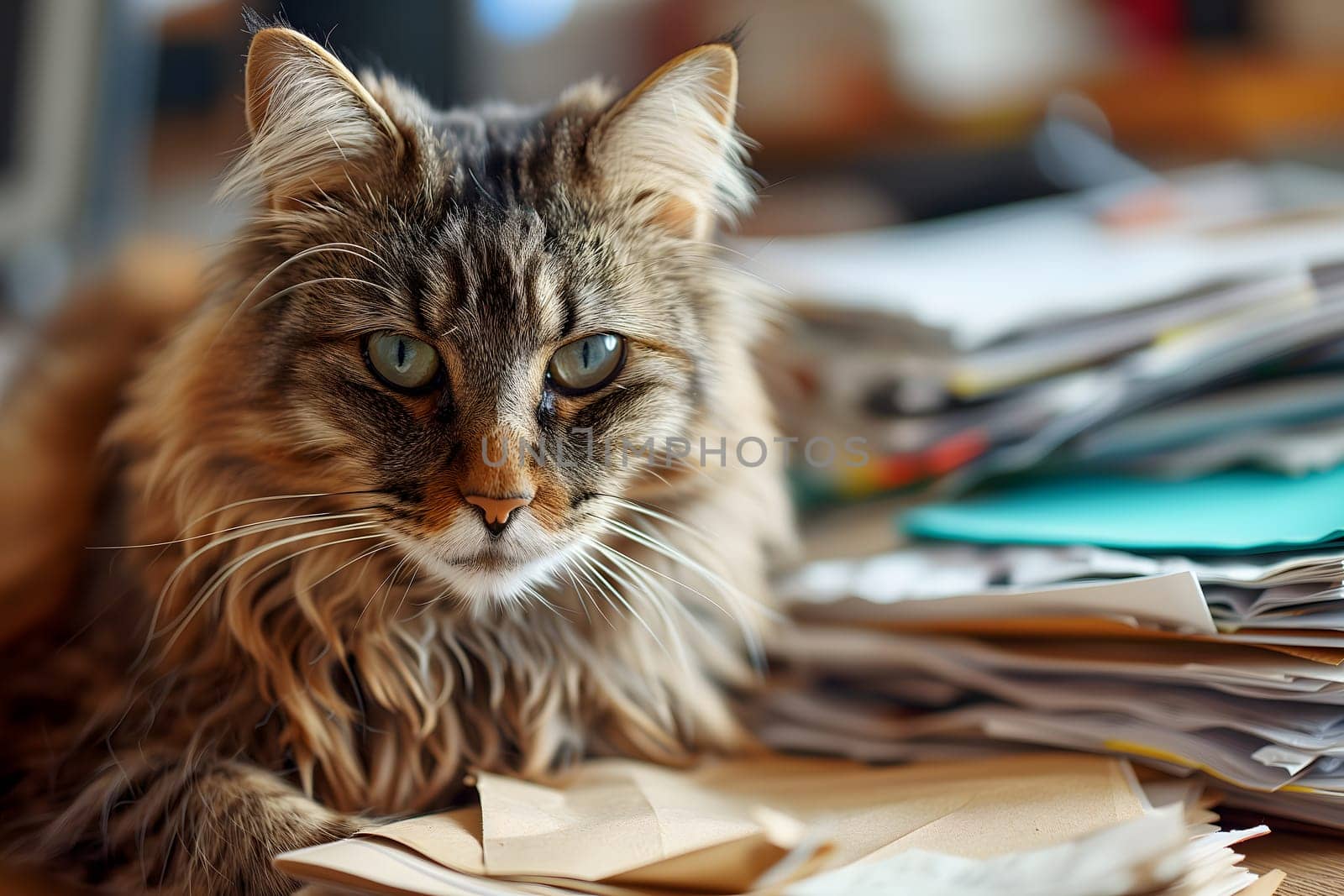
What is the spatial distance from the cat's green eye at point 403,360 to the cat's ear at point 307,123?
0.52ft

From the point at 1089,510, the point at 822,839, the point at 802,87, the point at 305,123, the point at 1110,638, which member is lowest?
the point at 822,839

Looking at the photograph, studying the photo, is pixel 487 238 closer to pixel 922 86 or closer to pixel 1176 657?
pixel 1176 657

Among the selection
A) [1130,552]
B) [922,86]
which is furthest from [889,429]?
[922,86]

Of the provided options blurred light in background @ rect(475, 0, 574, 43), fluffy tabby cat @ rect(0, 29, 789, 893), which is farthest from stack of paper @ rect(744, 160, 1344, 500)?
blurred light in background @ rect(475, 0, 574, 43)

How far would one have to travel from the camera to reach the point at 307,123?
0.88 m

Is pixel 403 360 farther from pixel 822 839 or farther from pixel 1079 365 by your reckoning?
pixel 1079 365

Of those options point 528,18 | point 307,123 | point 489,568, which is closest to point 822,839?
point 489,568

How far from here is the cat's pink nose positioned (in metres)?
0.83

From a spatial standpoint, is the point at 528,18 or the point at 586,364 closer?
the point at 586,364

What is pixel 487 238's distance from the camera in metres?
0.88

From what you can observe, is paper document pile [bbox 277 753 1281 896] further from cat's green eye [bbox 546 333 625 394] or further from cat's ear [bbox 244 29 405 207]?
cat's ear [bbox 244 29 405 207]

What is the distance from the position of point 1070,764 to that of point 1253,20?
255 centimetres

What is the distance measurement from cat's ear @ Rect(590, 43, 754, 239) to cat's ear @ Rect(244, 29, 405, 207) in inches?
7.9

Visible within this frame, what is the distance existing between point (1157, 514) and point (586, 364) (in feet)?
2.05
